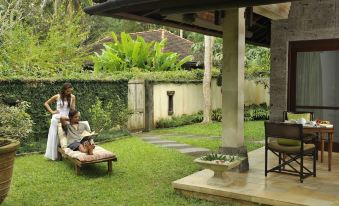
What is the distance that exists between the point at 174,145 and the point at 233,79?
4915mm

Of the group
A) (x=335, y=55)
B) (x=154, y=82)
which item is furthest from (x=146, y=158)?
(x=154, y=82)

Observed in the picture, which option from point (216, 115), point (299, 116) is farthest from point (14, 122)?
point (216, 115)

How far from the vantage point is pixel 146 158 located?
9.33 metres

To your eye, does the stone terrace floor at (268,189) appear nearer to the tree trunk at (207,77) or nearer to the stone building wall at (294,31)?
the stone building wall at (294,31)

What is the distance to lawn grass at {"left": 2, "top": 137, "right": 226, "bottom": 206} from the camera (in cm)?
611

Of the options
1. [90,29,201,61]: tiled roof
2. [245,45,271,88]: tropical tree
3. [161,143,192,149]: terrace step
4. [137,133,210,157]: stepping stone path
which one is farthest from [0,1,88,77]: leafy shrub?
[245,45,271,88]: tropical tree

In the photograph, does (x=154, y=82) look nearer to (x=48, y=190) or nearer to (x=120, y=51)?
(x=120, y=51)

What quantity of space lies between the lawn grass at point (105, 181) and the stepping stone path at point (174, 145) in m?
0.51

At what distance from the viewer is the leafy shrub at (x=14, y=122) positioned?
356 inches

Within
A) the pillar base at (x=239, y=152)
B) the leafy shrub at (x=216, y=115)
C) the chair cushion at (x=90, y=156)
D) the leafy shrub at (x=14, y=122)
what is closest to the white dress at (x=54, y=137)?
the leafy shrub at (x=14, y=122)

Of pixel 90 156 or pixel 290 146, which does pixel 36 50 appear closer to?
pixel 90 156

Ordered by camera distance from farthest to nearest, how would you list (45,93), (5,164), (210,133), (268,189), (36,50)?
(36,50) < (210,133) < (45,93) < (268,189) < (5,164)

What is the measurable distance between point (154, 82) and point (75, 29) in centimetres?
482

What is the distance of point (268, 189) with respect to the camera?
584 cm
